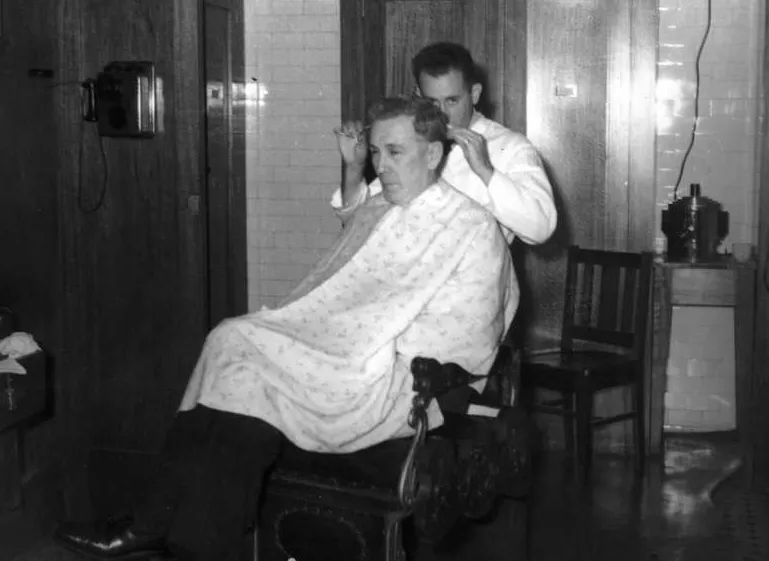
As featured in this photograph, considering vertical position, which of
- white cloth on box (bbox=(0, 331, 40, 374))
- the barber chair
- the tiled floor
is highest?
white cloth on box (bbox=(0, 331, 40, 374))

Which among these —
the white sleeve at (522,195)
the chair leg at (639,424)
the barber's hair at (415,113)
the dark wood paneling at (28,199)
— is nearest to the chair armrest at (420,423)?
the white sleeve at (522,195)

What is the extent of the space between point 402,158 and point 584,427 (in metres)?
1.80

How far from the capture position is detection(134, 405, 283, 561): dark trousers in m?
3.33

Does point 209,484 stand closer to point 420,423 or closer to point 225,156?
point 420,423

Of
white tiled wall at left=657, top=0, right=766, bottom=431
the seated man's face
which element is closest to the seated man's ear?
the seated man's face

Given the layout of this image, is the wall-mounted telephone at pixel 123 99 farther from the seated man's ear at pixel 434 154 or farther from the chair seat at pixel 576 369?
the chair seat at pixel 576 369

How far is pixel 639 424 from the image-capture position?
5262 mm

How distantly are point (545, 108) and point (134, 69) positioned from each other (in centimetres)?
170

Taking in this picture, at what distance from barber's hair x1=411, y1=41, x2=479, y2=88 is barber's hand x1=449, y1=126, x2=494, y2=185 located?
1.06 feet

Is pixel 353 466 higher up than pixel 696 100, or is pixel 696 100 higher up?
pixel 696 100

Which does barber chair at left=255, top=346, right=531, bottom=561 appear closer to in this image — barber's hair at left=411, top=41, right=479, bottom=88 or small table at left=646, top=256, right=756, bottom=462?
barber's hair at left=411, top=41, right=479, bottom=88

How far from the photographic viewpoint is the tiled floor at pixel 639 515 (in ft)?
13.8

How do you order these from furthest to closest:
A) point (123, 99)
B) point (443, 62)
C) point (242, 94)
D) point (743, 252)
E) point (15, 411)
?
point (242, 94) < point (743, 252) < point (123, 99) < point (15, 411) < point (443, 62)

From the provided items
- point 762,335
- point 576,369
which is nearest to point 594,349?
point 576,369
